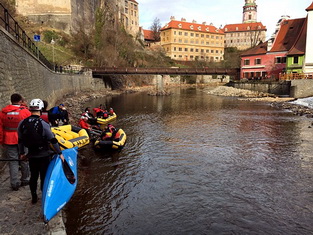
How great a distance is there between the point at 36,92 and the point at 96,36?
43.9 m

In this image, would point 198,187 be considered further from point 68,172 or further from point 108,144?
point 108,144

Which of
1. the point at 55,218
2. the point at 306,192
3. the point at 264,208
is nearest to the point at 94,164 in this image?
the point at 55,218

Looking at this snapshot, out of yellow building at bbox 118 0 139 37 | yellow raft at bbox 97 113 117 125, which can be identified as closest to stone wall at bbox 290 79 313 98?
yellow raft at bbox 97 113 117 125

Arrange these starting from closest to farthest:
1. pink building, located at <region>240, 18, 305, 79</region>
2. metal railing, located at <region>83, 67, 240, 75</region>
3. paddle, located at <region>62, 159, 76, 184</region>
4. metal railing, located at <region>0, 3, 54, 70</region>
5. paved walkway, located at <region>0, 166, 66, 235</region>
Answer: paved walkway, located at <region>0, 166, 66, 235</region> → paddle, located at <region>62, 159, 76, 184</region> → metal railing, located at <region>0, 3, 54, 70</region> → pink building, located at <region>240, 18, 305, 79</region> → metal railing, located at <region>83, 67, 240, 75</region>

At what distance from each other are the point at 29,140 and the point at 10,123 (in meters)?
1.04

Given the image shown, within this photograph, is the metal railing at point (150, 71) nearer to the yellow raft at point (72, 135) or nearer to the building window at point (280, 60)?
the building window at point (280, 60)

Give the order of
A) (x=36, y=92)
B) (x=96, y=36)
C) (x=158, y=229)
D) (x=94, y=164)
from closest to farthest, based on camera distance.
A: 1. (x=158, y=229)
2. (x=94, y=164)
3. (x=36, y=92)
4. (x=96, y=36)

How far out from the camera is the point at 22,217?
15.1 ft

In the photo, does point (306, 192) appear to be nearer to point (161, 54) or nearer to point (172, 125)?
point (172, 125)

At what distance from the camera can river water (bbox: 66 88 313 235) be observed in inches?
230

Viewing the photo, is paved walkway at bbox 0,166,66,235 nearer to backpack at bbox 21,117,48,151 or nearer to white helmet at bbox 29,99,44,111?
backpack at bbox 21,117,48,151

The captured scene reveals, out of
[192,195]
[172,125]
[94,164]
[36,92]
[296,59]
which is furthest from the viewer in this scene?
[296,59]

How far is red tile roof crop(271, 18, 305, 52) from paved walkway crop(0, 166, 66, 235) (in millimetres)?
45373

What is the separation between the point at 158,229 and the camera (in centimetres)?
566
